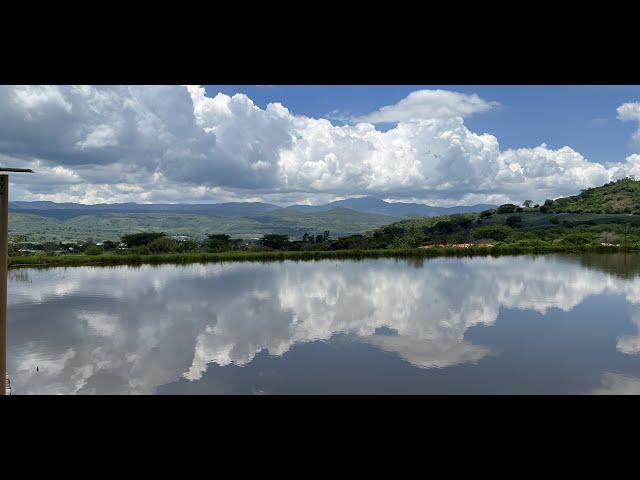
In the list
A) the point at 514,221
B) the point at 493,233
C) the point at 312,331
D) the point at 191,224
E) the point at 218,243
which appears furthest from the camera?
the point at 191,224

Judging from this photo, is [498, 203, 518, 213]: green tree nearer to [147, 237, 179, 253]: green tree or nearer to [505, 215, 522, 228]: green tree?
[505, 215, 522, 228]: green tree

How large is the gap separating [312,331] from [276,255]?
35.0ft

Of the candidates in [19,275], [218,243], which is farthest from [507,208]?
[19,275]

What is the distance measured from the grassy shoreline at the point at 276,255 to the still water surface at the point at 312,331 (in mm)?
672

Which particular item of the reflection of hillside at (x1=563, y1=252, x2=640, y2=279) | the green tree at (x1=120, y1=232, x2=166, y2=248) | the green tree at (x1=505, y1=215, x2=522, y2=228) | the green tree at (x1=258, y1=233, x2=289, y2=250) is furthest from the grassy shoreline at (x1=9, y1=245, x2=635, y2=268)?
the green tree at (x1=505, y1=215, x2=522, y2=228)

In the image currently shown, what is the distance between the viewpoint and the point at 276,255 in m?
23.0

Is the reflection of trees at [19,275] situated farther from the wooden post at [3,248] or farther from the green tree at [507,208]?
the green tree at [507,208]

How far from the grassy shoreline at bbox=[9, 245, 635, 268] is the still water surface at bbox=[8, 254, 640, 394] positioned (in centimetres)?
67

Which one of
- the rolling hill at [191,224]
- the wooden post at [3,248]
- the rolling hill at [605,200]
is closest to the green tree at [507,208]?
the rolling hill at [605,200]

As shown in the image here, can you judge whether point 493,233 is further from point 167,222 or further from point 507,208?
point 167,222

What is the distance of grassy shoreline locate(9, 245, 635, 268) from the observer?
1919cm

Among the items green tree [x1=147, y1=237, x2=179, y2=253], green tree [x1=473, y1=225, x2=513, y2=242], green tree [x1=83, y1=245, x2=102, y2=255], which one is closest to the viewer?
green tree [x1=83, y1=245, x2=102, y2=255]

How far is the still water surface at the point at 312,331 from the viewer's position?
29.5 feet
